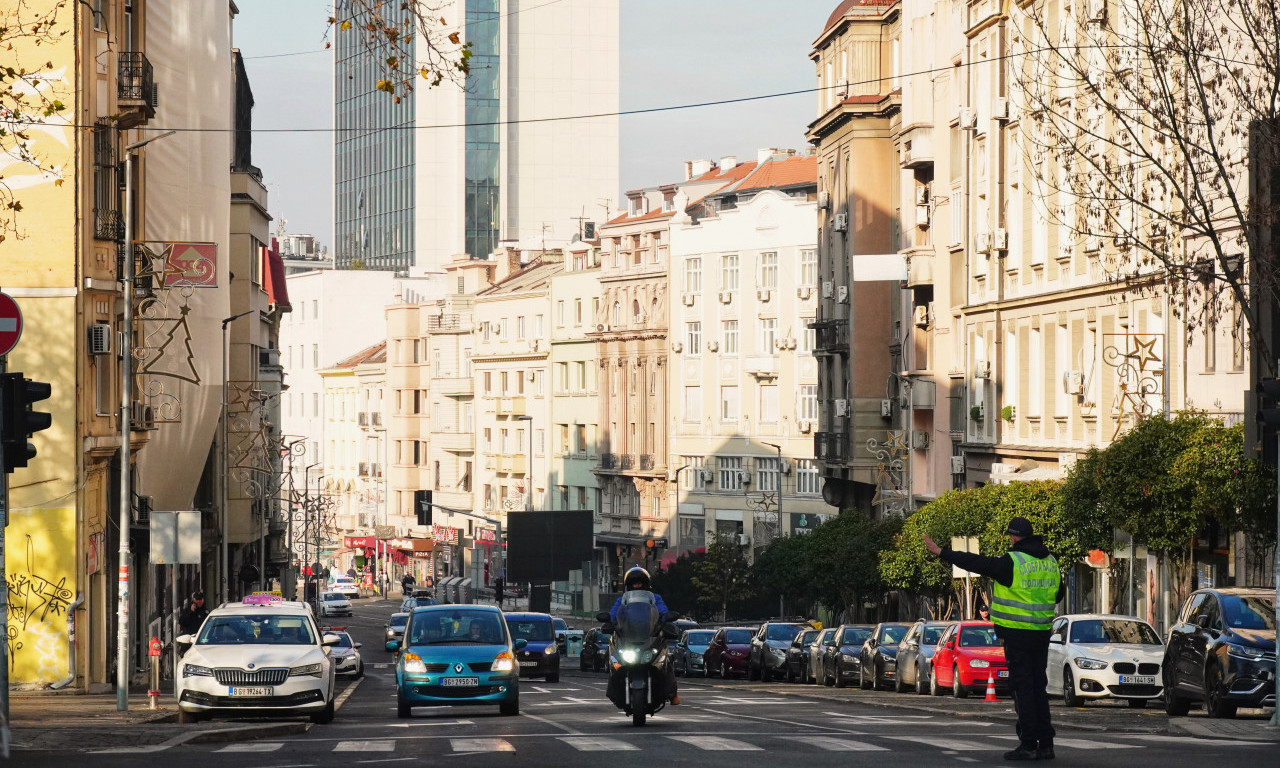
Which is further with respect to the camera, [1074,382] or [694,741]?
[1074,382]

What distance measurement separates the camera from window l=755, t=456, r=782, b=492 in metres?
94.8

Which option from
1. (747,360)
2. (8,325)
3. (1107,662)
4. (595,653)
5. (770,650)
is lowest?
(595,653)

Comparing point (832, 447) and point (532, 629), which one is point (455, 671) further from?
point (832, 447)

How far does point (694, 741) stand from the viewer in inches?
709

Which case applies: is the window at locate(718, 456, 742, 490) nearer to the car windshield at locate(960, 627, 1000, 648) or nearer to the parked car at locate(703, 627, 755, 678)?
the parked car at locate(703, 627, 755, 678)

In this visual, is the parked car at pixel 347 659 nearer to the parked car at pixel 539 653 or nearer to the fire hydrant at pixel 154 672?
the parked car at pixel 539 653

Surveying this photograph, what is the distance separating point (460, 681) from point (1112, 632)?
31.3ft

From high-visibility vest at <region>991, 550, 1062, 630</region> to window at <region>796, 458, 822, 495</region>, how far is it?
7631 centimetres

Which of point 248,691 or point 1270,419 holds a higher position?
point 1270,419

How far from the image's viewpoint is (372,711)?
28594 millimetres

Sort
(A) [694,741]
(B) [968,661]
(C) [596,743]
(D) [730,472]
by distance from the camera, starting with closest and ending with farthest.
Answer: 1. (C) [596,743]
2. (A) [694,741]
3. (B) [968,661]
4. (D) [730,472]

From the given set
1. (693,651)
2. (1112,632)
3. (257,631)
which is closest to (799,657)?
(693,651)

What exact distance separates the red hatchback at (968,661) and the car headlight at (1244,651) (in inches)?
331

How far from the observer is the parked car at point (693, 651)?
51.9m
